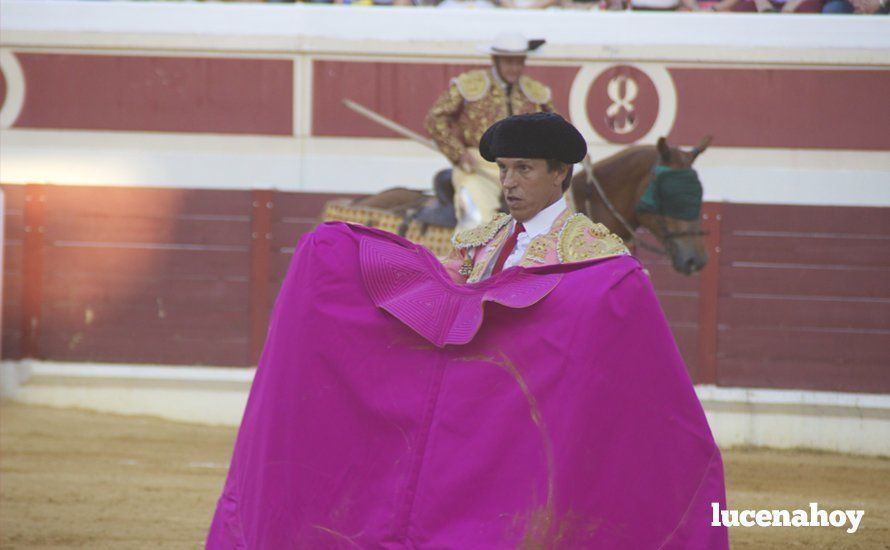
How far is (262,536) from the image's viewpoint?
2.53 m

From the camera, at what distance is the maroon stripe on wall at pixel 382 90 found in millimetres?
7008

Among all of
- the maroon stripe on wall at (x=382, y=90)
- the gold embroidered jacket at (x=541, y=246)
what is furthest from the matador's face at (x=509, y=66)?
the gold embroidered jacket at (x=541, y=246)

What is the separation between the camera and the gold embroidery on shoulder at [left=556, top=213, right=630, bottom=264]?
2633 millimetres

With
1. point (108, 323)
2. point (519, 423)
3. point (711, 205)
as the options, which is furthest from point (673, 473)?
point (108, 323)

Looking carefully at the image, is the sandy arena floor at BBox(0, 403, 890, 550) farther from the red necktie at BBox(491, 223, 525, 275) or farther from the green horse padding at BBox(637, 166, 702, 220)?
the red necktie at BBox(491, 223, 525, 275)

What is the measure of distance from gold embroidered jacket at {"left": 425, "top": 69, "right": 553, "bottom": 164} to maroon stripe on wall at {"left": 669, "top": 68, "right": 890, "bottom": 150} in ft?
5.38

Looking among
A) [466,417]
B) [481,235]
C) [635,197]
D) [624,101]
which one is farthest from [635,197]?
[466,417]

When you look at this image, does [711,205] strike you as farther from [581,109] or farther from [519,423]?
[519,423]

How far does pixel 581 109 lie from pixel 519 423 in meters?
4.69

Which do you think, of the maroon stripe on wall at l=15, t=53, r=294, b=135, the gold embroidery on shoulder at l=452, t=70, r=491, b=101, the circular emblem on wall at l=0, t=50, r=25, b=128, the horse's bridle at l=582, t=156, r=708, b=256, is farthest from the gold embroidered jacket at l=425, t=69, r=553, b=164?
the circular emblem on wall at l=0, t=50, r=25, b=128

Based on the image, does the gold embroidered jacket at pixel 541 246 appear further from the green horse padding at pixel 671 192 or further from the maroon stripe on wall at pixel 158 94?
the maroon stripe on wall at pixel 158 94

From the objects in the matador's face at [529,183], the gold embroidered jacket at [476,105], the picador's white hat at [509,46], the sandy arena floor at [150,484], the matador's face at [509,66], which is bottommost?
the sandy arena floor at [150,484]

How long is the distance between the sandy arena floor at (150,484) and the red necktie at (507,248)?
188 cm

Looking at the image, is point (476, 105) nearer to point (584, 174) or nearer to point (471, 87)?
point (471, 87)
